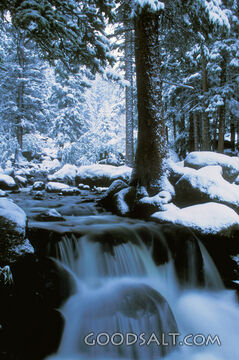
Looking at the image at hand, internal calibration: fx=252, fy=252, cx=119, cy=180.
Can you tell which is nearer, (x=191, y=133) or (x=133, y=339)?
(x=133, y=339)

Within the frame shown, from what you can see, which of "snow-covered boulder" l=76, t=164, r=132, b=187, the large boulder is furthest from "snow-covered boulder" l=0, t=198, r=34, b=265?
"snow-covered boulder" l=76, t=164, r=132, b=187

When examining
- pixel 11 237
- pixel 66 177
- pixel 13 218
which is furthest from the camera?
pixel 66 177

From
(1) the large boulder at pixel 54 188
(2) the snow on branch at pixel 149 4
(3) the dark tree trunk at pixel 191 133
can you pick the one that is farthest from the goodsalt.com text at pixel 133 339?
(3) the dark tree trunk at pixel 191 133

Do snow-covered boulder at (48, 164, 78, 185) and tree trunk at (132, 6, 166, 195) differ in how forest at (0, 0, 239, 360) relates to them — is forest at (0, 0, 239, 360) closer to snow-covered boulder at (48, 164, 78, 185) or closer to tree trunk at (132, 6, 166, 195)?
tree trunk at (132, 6, 166, 195)

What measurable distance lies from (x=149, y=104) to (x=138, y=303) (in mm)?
5274

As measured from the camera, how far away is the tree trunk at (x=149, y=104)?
7.02 metres

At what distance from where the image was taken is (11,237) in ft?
10.9

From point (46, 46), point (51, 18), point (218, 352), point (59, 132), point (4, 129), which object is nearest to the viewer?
point (218, 352)

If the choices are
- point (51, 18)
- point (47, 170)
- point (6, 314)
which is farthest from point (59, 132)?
point (6, 314)

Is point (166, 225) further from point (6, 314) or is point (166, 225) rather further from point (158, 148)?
point (6, 314)

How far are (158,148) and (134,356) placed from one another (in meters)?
5.10

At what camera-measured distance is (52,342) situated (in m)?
3.29

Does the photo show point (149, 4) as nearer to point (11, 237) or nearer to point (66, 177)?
point (11, 237)

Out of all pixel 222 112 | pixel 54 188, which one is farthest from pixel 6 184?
pixel 222 112
